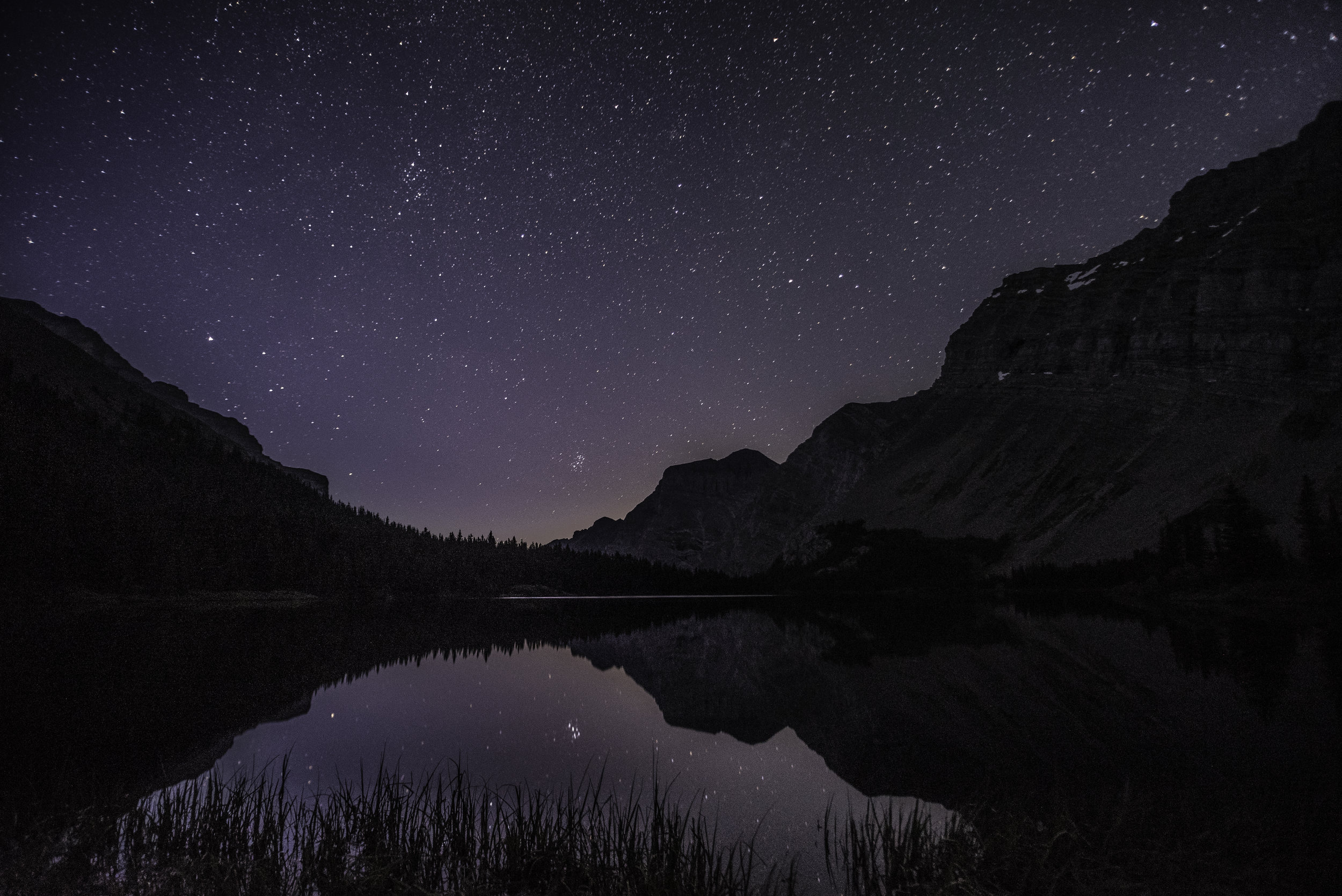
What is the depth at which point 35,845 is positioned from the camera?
7715 millimetres

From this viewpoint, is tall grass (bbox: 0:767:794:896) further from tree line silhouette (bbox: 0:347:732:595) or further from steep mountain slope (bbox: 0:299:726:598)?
tree line silhouette (bbox: 0:347:732:595)

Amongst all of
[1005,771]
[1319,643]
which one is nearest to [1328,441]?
[1319,643]

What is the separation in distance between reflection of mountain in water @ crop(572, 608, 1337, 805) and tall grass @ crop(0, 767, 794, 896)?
628 cm

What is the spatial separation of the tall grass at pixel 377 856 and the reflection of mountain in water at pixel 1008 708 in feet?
20.6

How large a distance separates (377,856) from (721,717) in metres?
13.9

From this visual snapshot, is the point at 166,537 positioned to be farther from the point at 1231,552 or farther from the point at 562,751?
the point at 1231,552

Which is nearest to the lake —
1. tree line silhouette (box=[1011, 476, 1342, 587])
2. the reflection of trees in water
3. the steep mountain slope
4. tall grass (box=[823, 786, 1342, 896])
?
the reflection of trees in water

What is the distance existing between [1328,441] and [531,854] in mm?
185598

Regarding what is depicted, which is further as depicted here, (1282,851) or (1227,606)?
(1227,606)

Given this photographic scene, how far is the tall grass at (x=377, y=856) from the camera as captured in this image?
654cm

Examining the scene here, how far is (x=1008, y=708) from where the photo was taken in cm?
1870

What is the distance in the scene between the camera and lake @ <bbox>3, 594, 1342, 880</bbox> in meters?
11.6

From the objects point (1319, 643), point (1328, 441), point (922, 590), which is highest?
point (1328, 441)

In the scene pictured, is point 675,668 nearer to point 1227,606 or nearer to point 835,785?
point 835,785
